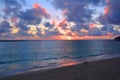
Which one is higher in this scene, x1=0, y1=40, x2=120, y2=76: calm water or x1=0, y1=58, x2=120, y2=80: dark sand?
x1=0, y1=58, x2=120, y2=80: dark sand

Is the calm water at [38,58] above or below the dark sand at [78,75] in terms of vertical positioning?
below

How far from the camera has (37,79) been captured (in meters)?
15.0

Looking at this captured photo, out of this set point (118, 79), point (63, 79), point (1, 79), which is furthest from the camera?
point (1, 79)

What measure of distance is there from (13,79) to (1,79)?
1249 mm

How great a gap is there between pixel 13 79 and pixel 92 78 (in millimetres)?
6503

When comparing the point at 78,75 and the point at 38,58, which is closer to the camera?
the point at 78,75

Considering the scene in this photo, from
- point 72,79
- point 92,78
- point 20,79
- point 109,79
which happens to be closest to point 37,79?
point 20,79

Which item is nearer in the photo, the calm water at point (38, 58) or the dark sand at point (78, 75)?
the dark sand at point (78, 75)

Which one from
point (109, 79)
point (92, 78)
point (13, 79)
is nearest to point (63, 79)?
point (92, 78)

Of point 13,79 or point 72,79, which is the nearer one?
point 72,79

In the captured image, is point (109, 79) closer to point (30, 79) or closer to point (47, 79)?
point (47, 79)

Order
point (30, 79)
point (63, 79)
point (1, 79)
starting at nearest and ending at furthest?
point (63, 79) < point (30, 79) < point (1, 79)

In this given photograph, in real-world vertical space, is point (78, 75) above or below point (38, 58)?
above

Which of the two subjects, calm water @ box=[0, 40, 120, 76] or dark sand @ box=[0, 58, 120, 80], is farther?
calm water @ box=[0, 40, 120, 76]
